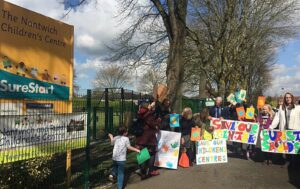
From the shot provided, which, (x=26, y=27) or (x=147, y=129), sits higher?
(x=26, y=27)

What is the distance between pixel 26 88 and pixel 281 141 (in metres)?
7.33

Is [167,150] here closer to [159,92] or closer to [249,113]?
[159,92]

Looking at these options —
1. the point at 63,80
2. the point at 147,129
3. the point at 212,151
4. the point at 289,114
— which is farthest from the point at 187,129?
the point at 63,80

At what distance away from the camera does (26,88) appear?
22.3 ft

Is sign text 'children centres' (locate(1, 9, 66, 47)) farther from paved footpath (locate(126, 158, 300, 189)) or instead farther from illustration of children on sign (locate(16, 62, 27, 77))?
paved footpath (locate(126, 158, 300, 189))

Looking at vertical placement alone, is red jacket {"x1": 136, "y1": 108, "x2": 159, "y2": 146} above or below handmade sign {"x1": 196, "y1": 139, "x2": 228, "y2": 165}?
above

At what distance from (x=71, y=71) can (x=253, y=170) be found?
5569mm

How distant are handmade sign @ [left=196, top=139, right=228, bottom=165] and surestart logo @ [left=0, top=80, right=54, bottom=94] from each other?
5.56 metres

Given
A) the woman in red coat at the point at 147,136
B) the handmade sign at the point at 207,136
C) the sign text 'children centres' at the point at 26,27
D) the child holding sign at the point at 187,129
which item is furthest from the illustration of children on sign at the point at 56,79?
the handmade sign at the point at 207,136

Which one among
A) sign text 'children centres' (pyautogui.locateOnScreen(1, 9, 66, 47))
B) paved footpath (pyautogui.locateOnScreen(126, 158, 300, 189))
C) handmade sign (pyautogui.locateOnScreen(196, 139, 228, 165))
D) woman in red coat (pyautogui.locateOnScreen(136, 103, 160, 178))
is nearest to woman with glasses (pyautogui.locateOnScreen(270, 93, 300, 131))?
paved footpath (pyautogui.locateOnScreen(126, 158, 300, 189))

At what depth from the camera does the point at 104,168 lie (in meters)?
10.5

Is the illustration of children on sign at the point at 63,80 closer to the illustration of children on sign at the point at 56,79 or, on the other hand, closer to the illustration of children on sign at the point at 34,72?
the illustration of children on sign at the point at 56,79

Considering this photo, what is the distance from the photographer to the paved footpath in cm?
903

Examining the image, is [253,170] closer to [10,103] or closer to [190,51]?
[10,103]
